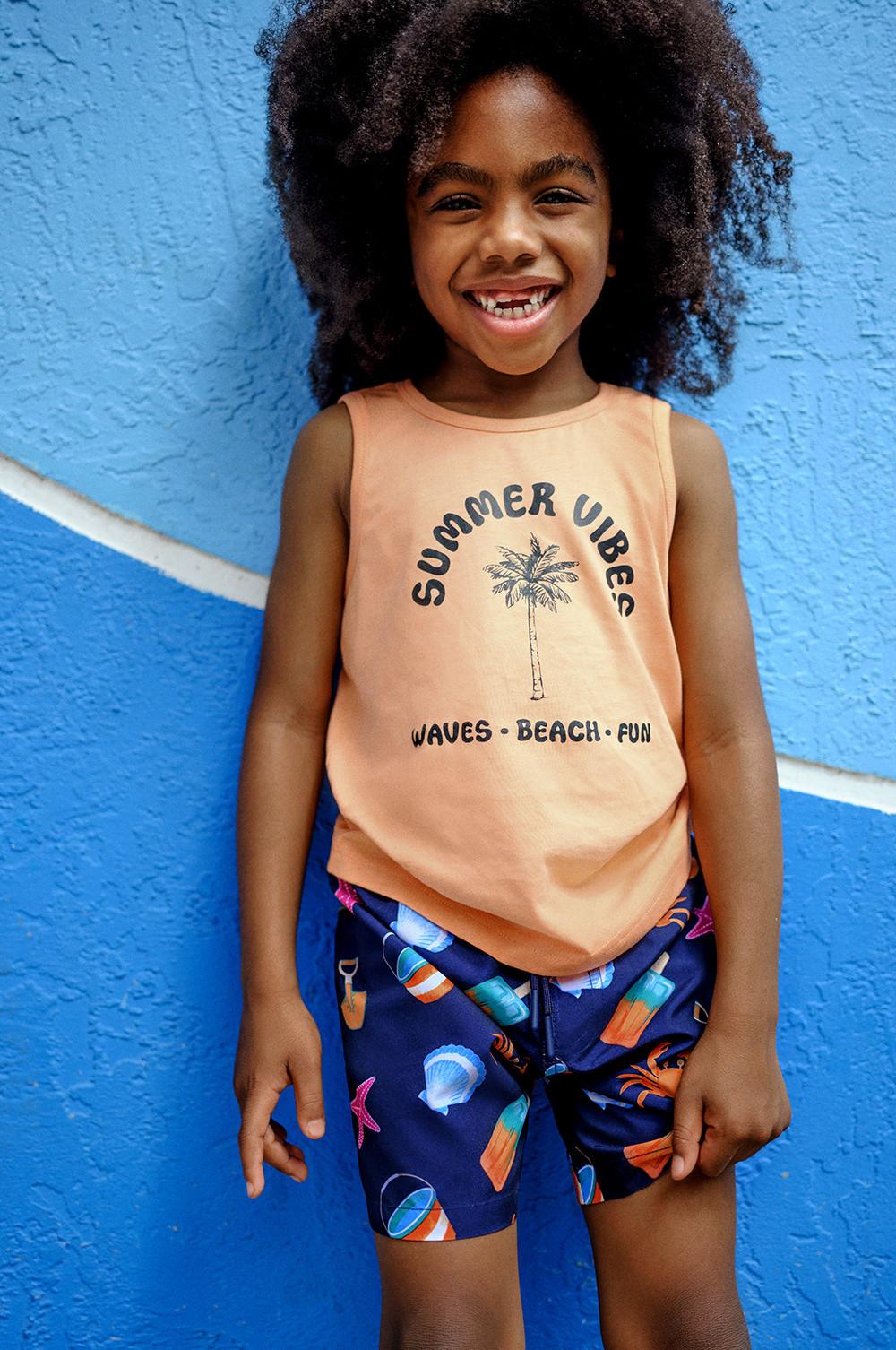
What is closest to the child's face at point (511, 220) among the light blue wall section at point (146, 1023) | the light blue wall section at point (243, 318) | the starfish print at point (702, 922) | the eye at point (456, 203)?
the eye at point (456, 203)

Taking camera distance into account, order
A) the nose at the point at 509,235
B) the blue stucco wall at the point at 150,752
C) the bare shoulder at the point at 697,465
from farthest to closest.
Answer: the blue stucco wall at the point at 150,752 → the bare shoulder at the point at 697,465 → the nose at the point at 509,235

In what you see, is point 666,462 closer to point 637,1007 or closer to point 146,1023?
point 637,1007

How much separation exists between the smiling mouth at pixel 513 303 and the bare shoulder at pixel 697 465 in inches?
6.2

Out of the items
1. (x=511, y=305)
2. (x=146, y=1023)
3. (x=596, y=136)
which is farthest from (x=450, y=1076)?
(x=596, y=136)

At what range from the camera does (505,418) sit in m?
→ 0.96

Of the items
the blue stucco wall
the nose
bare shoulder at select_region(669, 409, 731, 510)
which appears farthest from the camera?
the blue stucco wall

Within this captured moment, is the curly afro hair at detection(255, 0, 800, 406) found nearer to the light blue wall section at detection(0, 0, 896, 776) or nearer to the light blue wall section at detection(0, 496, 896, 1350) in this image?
the light blue wall section at detection(0, 0, 896, 776)

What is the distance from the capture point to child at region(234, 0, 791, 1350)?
2.86 feet

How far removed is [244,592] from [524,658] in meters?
0.33

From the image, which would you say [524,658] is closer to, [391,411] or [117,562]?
[391,411]

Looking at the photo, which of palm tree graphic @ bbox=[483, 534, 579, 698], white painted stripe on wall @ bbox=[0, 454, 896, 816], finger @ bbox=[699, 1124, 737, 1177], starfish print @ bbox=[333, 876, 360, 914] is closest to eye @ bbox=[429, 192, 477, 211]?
palm tree graphic @ bbox=[483, 534, 579, 698]

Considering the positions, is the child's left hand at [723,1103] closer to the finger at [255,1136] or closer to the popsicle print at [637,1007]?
the popsicle print at [637,1007]

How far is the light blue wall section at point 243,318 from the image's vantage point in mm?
1065

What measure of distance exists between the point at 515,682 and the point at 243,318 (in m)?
0.47
